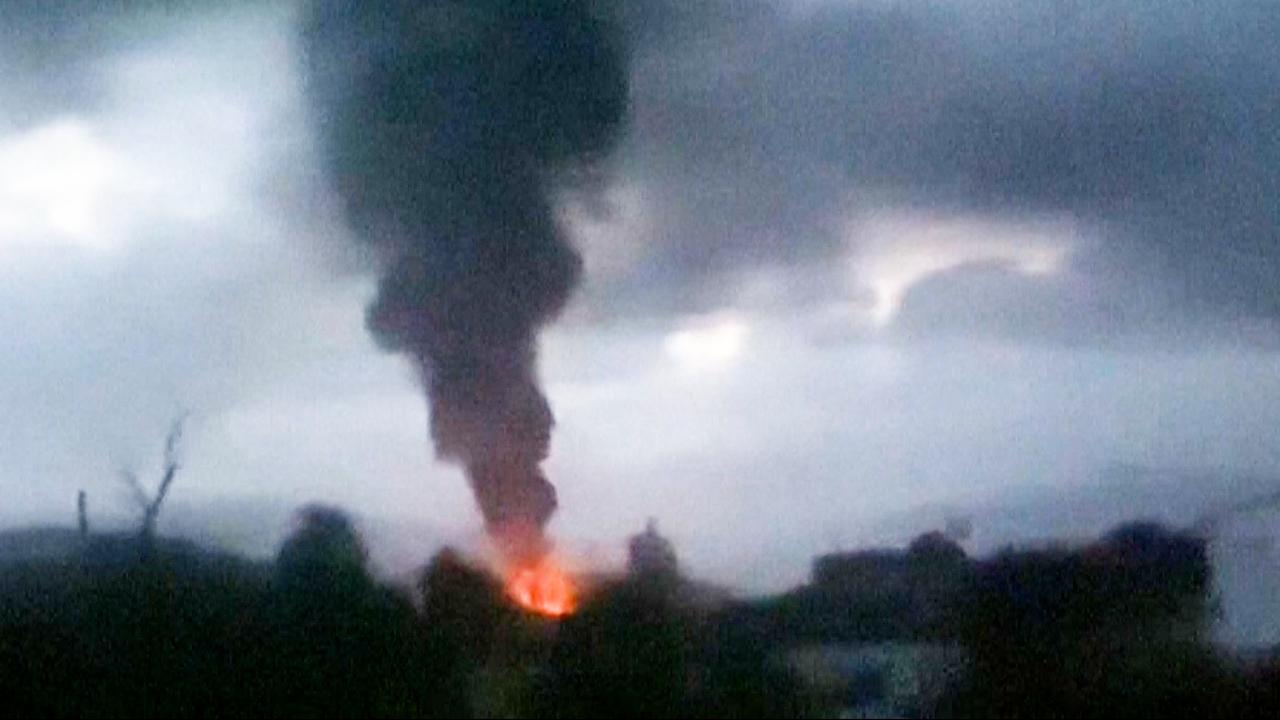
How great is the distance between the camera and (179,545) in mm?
23234

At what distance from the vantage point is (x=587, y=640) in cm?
2191

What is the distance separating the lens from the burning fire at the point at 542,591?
22.5 m

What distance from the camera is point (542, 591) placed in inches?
910

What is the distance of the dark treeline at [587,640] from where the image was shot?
2158 centimetres

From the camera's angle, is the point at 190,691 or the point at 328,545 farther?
the point at 328,545

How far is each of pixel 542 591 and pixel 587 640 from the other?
53.2 inches

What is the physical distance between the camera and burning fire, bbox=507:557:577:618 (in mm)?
22469

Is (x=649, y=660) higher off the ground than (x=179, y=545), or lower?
lower

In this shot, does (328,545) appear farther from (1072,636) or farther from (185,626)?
(1072,636)

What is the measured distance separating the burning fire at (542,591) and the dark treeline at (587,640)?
0.54 ft

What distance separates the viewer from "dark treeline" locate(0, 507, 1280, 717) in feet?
70.8

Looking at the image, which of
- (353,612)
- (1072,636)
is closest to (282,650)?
(353,612)

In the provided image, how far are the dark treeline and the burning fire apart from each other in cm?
17

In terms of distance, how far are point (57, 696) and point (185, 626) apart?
136cm
